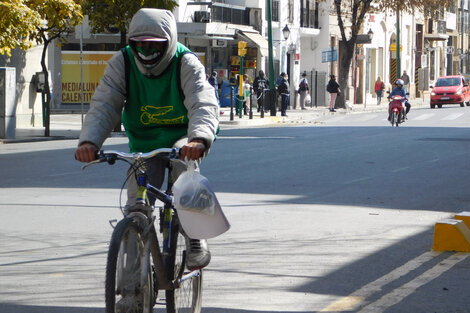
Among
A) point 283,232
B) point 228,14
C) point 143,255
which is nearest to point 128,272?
point 143,255

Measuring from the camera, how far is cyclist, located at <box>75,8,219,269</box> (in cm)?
598

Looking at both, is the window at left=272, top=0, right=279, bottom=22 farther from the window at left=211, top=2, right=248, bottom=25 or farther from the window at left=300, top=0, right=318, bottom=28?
the window at left=300, top=0, right=318, bottom=28

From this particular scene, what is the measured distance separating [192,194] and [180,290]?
30.3 inches

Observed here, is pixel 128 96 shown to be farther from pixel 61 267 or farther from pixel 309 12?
pixel 309 12

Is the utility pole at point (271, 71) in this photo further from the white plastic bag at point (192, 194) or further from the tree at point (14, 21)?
the white plastic bag at point (192, 194)

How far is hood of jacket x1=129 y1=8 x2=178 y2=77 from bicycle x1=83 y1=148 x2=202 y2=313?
1.60 feet

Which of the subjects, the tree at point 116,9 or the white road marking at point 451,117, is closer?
the tree at point 116,9

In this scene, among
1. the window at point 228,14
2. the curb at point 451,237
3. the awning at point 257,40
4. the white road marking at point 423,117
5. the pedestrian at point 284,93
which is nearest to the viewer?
the curb at point 451,237

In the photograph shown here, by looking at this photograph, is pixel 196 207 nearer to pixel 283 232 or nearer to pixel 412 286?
pixel 412 286

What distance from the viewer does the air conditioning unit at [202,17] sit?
50000 mm

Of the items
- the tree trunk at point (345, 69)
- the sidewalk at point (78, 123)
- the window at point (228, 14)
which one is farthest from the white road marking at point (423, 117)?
the window at point (228, 14)

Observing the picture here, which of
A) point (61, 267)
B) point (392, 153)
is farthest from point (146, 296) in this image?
point (392, 153)

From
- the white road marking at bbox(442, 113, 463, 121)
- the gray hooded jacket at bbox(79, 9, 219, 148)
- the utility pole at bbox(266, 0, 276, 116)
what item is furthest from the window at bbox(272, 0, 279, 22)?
the gray hooded jacket at bbox(79, 9, 219, 148)

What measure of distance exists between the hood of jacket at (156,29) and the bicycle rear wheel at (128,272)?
0.98 m
